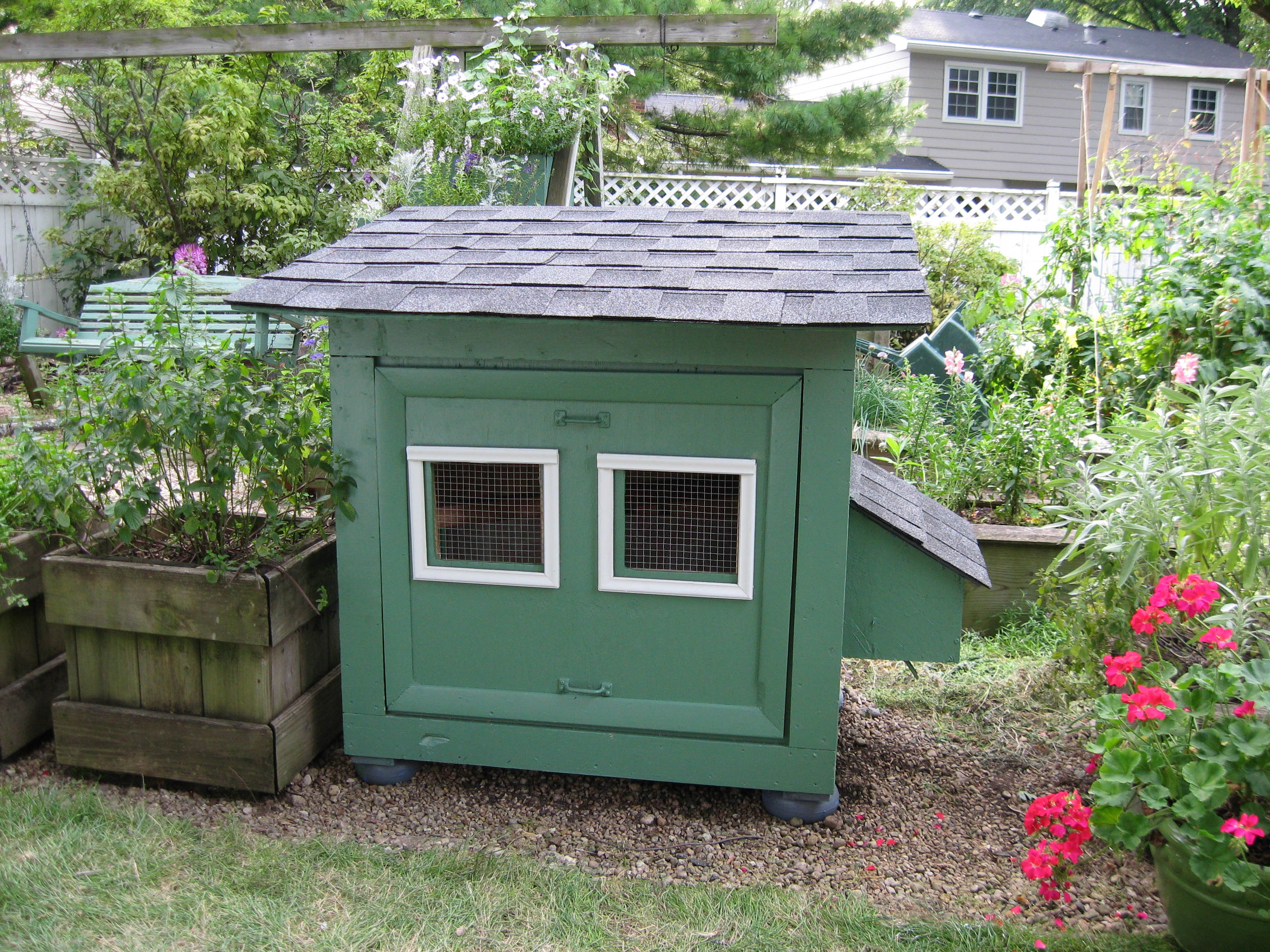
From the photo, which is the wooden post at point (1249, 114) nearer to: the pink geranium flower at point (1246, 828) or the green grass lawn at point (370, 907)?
the pink geranium flower at point (1246, 828)

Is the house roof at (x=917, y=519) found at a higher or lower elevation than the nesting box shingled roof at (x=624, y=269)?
lower

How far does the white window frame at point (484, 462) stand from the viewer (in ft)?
8.59

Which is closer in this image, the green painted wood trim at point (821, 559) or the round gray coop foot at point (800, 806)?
the green painted wood trim at point (821, 559)

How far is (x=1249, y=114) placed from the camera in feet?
23.7

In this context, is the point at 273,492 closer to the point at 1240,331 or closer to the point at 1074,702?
the point at 1074,702

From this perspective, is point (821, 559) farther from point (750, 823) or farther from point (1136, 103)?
point (1136, 103)

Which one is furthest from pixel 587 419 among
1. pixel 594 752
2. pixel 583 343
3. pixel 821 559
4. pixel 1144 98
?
pixel 1144 98

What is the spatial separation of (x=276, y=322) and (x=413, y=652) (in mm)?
3899

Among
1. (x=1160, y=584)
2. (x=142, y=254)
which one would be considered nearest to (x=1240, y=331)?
(x=1160, y=584)

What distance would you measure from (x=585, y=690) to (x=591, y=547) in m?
0.39

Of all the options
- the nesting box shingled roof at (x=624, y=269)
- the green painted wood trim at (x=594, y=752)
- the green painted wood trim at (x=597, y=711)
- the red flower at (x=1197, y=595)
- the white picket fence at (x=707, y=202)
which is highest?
the white picket fence at (x=707, y=202)

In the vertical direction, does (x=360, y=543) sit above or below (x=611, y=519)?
below

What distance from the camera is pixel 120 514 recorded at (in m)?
2.60

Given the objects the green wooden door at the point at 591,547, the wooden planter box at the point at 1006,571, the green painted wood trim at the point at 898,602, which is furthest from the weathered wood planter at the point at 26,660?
the wooden planter box at the point at 1006,571
